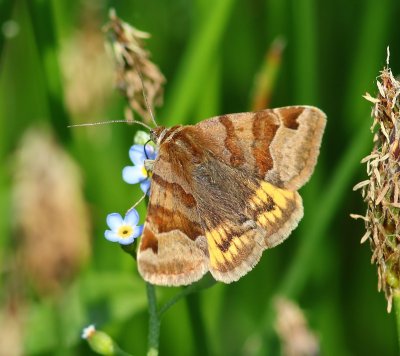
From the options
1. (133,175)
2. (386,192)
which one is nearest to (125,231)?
(133,175)

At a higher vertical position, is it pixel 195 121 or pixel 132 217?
pixel 132 217

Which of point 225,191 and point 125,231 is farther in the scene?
point 225,191

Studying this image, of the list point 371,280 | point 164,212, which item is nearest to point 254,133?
point 164,212

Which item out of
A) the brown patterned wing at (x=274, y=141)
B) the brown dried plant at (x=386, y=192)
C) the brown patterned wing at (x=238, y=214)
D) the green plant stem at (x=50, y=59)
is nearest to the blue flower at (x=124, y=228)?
the brown patterned wing at (x=238, y=214)

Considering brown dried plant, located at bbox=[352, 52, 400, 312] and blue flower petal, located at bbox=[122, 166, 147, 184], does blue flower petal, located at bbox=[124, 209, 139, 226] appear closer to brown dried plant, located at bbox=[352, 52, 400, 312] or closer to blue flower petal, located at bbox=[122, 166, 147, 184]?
blue flower petal, located at bbox=[122, 166, 147, 184]

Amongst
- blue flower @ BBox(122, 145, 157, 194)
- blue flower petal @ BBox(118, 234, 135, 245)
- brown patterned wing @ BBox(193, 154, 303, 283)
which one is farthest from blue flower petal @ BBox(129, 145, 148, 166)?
blue flower petal @ BBox(118, 234, 135, 245)

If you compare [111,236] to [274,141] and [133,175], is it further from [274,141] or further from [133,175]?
[274,141]

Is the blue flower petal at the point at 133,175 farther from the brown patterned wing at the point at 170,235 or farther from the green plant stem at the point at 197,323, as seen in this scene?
the green plant stem at the point at 197,323
